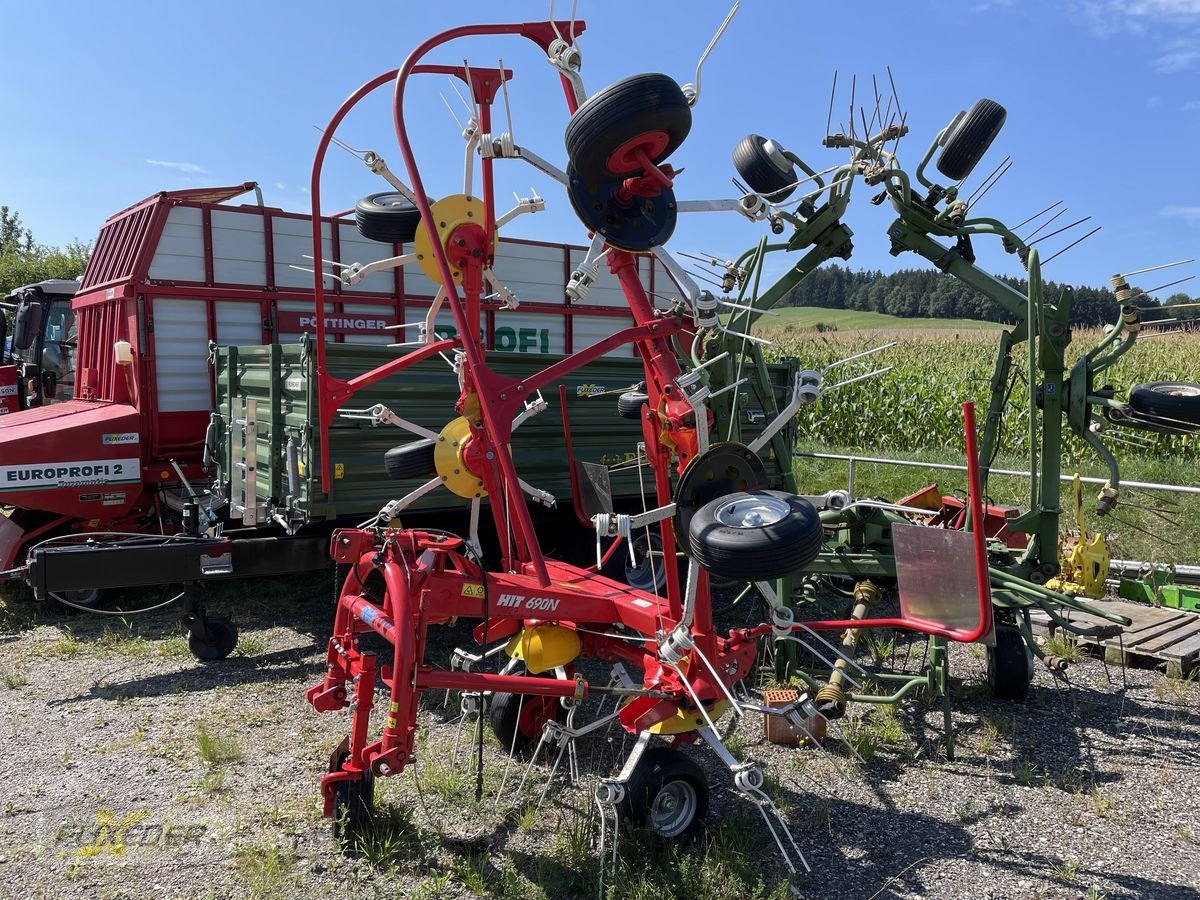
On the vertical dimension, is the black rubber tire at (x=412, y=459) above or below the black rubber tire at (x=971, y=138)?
below

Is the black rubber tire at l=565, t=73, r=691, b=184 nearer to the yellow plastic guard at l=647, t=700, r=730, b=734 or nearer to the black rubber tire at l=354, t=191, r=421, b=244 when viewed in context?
the black rubber tire at l=354, t=191, r=421, b=244

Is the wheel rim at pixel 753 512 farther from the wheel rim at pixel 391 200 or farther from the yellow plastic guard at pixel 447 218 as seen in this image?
the wheel rim at pixel 391 200

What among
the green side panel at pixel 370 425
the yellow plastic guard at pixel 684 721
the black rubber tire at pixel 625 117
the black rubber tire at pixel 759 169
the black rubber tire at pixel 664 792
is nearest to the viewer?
the black rubber tire at pixel 625 117

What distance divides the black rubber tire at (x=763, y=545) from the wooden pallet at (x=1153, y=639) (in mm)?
3200

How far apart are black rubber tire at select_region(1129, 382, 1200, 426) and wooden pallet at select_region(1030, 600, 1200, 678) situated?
1.35 meters

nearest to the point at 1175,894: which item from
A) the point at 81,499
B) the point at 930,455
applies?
the point at 81,499

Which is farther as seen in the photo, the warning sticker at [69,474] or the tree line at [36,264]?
the tree line at [36,264]

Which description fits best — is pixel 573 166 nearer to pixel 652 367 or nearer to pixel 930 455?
pixel 652 367

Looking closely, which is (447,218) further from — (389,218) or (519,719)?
(519,719)

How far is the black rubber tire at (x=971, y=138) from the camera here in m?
4.98

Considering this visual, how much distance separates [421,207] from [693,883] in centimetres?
283

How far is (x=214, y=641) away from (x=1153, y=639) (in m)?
6.11

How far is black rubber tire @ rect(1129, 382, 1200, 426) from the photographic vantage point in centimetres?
459

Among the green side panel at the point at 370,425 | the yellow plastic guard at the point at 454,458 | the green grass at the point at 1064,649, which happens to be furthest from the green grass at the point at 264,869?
the green grass at the point at 1064,649
